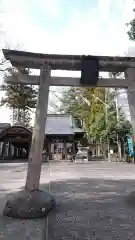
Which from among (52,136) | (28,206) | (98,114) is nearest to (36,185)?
(28,206)

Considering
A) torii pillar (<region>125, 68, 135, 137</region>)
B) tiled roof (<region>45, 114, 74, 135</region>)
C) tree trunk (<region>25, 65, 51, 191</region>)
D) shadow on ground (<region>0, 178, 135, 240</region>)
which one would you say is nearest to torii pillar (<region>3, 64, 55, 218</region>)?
tree trunk (<region>25, 65, 51, 191</region>)

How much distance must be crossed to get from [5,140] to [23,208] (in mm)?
24381

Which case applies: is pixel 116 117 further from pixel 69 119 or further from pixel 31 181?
pixel 31 181

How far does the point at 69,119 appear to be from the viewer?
35812 mm

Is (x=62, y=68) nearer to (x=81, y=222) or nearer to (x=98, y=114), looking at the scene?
(x=81, y=222)

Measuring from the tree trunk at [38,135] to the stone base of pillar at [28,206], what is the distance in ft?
0.94

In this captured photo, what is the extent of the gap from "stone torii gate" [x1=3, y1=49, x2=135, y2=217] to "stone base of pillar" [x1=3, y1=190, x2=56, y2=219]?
110 centimetres

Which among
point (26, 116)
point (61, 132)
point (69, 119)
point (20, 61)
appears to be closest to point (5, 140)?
point (61, 132)

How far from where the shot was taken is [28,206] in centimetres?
565

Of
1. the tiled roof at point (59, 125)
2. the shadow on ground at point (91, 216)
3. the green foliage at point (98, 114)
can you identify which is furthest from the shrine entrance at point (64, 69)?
the tiled roof at point (59, 125)

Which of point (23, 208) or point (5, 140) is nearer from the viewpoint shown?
point (23, 208)

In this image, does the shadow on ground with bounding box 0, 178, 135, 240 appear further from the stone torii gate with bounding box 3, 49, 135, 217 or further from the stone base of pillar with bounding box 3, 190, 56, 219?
the stone torii gate with bounding box 3, 49, 135, 217

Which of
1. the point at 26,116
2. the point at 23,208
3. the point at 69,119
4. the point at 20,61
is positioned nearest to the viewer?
the point at 23,208

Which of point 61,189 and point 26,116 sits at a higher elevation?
point 26,116
